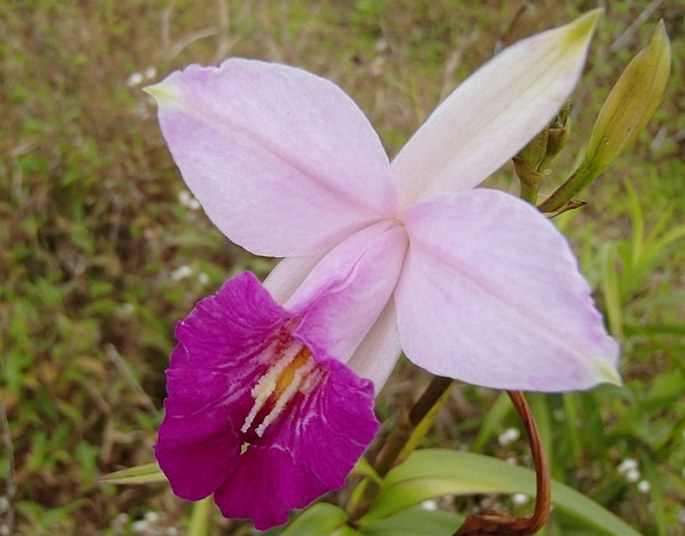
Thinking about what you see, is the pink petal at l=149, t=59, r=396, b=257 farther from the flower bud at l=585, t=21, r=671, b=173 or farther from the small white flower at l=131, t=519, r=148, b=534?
the small white flower at l=131, t=519, r=148, b=534

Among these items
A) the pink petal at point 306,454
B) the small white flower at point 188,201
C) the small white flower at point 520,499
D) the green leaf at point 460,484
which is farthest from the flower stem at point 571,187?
the small white flower at point 188,201

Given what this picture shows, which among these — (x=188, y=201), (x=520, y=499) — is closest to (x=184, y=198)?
(x=188, y=201)

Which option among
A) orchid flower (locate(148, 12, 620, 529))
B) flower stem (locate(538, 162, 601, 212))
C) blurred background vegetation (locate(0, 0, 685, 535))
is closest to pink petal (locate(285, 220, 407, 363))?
orchid flower (locate(148, 12, 620, 529))

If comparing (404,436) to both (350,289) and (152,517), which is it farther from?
(152,517)

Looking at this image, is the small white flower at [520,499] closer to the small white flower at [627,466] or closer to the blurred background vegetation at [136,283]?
the blurred background vegetation at [136,283]

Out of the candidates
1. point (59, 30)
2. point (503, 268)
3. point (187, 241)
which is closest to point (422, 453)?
point (503, 268)

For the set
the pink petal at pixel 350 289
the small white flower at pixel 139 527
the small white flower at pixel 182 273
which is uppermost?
the pink petal at pixel 350 289
